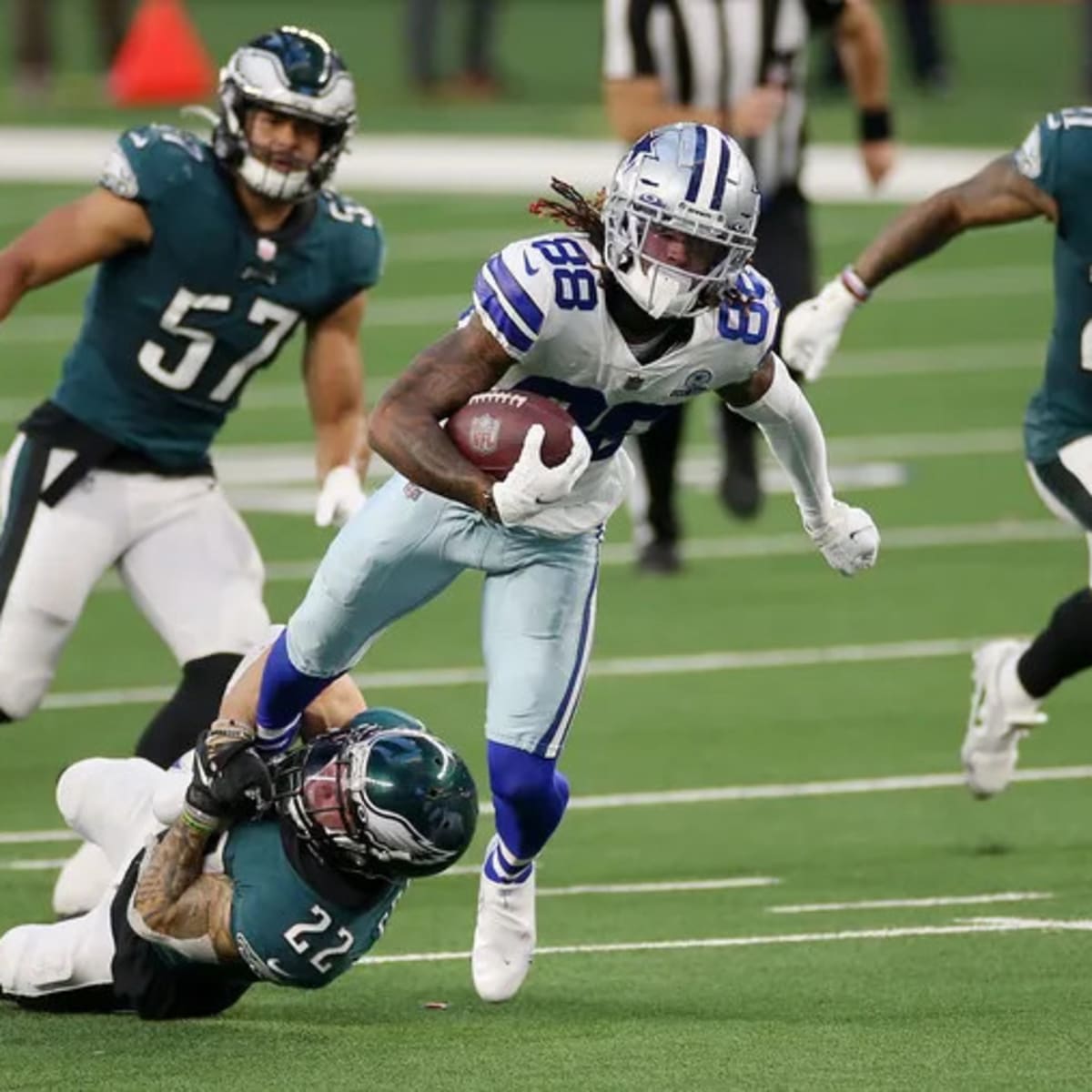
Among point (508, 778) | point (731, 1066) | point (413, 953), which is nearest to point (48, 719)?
point (413, 953)

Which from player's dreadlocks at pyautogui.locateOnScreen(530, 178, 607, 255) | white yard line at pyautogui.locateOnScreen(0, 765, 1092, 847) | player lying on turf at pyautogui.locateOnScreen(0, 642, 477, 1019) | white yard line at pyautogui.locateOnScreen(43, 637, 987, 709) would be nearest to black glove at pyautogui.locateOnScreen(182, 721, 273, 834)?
player lying on turf at pyautogui.locateOnScreen(0, 642, 477, 1019)

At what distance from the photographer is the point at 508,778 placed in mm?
6078

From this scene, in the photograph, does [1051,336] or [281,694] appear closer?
[281,694]

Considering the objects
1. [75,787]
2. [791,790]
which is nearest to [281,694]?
[75,787]

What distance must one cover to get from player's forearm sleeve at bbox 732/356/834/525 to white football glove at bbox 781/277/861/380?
920 millimetres

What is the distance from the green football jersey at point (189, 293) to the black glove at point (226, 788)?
1.58 meters

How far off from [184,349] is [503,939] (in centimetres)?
168

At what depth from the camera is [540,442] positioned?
572cm

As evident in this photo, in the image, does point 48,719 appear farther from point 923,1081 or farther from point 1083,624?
point 923,1081

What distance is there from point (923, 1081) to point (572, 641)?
1.20 m

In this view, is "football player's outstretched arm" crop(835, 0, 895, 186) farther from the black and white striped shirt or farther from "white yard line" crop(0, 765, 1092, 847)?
"white yard line" crop(0, 765, 1092, 847)

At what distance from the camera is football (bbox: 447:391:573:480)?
228 inches

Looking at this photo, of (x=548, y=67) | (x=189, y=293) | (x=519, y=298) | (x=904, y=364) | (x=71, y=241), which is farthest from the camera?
(x=548, y=67)

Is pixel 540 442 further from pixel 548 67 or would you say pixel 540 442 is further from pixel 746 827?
pixel 548 67
